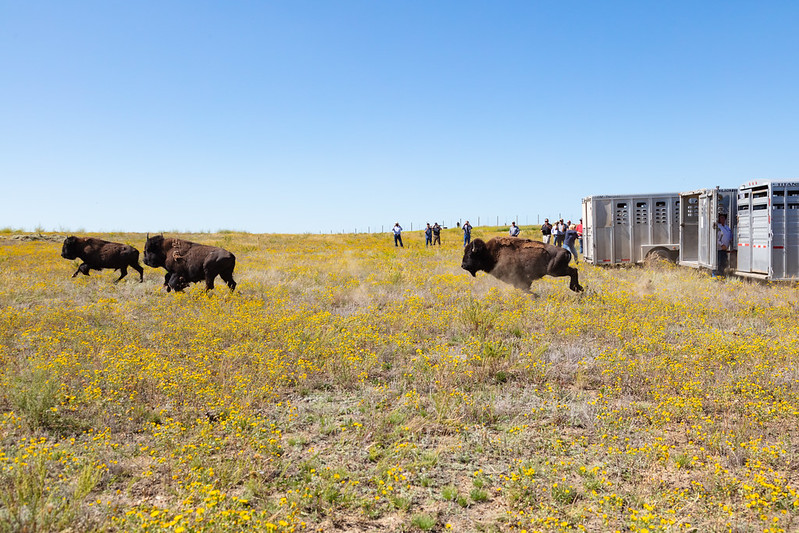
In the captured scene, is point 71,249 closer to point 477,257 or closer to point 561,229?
point 477,257

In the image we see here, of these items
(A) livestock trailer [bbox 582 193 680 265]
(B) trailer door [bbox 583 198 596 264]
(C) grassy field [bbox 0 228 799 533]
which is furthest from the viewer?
(B) trailer door [bbox 583 198 596 264]

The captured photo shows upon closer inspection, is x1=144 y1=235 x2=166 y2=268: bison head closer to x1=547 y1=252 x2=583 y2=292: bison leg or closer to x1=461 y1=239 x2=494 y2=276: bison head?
x1=461 y1=239 x2=494 y2=276: bison head

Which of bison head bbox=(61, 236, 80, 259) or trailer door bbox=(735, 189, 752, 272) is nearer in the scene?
trailer door bbox=(735, 189, 752, 272)

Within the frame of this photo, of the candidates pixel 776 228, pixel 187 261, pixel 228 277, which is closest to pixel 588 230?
pixel 776 228

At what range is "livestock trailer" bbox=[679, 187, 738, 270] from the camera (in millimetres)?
13938

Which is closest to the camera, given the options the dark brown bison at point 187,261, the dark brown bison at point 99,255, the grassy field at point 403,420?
the grassy field at point 403,420

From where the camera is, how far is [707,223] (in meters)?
14.4

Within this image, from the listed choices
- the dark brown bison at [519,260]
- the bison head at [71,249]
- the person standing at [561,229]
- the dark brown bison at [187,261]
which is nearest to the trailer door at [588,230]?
the person standing at [561,229]

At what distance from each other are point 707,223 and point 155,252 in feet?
53.2

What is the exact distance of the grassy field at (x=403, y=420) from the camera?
3.68 metres

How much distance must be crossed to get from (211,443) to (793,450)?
5.65m

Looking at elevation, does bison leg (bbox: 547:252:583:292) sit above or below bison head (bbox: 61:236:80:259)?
below

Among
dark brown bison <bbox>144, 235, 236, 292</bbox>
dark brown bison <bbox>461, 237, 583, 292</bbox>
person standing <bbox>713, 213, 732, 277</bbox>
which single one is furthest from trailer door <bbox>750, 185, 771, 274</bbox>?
dark brown bison <bbox>144, 235, 236, 292</bbox>

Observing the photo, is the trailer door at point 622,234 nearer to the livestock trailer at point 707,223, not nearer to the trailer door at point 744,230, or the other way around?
the livestock trailer at point 707,223
